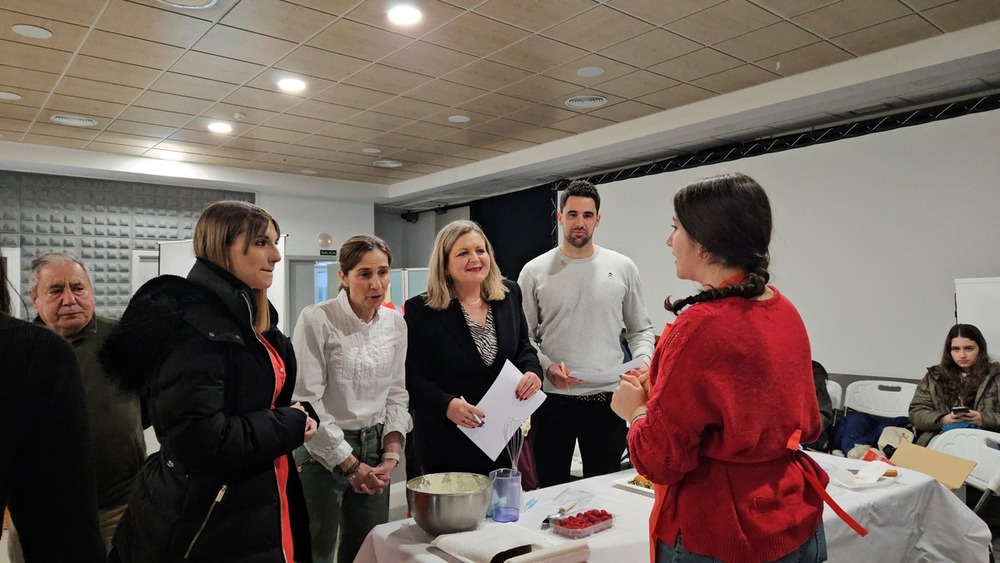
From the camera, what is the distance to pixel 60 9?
3316 mm

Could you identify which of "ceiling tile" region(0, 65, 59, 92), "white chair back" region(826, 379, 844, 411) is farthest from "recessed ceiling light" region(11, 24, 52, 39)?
"white chair back" region(826, 379, 844, 411)

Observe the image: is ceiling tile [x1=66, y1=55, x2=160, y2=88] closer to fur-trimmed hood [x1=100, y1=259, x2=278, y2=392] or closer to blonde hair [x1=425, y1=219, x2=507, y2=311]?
blonde hair [x1=425, y1=219, x2=507, y2=311]

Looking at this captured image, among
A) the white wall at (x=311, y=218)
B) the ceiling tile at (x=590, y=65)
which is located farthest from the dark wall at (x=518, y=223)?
the ceiling tile at (x=590, y=65)

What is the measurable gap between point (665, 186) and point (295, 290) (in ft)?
15.8

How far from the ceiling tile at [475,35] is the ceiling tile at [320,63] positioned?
632 millimetres

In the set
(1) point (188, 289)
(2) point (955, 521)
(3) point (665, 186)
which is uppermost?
(3) point (665, 186)

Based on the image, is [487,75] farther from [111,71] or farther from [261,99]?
[111,71]

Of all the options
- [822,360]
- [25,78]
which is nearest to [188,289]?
[25,78]

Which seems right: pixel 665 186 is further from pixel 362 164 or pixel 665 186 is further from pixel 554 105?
pixel 362 164

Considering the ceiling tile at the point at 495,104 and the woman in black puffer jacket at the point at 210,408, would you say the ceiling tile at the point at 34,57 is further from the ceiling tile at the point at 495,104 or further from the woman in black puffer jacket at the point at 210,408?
→ the woman in black puffer jacket at the point at 210,408

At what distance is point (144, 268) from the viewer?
284 inches

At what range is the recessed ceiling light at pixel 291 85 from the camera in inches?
175

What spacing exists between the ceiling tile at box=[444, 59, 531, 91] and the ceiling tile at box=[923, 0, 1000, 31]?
234 centimetres

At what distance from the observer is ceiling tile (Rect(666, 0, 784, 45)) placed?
342cm
